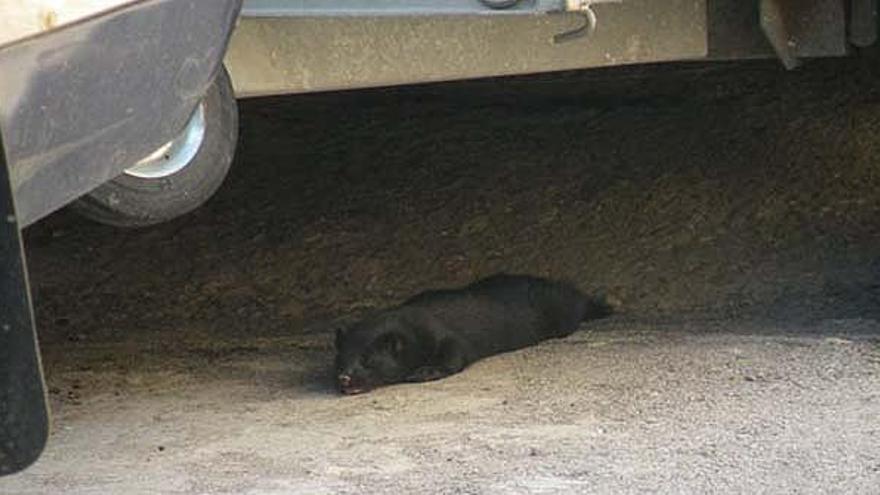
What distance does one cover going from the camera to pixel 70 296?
720 centimetres

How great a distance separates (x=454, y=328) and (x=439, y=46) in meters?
A: 1.25

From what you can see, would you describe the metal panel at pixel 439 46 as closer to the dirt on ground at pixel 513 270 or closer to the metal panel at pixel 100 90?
the dirt on ground at pixel 513 270

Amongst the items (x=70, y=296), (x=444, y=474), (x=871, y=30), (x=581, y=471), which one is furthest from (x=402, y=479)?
(x=70, y=296)

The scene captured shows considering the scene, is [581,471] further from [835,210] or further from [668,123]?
[668,123]

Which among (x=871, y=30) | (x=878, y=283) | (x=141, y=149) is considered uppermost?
(x=141, y=149)

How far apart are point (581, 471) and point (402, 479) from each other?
1.37 ft

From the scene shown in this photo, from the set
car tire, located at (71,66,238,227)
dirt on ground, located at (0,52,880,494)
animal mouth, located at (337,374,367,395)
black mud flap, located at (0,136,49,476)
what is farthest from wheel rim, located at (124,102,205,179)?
black mud flap, located at (0,136,49,476)

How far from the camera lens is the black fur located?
19.9 feet

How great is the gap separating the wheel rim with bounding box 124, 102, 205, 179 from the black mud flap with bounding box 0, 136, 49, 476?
75.4 inches

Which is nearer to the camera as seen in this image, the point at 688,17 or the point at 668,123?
the point at 688,17

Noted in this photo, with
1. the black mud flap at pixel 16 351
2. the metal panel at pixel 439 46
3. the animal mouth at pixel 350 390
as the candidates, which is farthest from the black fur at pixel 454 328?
the black mud flap at pixel 16 351

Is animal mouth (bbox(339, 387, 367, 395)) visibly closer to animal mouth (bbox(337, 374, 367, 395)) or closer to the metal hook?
animal mouth (bbox(337, 374, 367, 395))

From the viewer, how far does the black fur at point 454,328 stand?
19.9ft

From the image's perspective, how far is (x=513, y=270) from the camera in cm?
736
